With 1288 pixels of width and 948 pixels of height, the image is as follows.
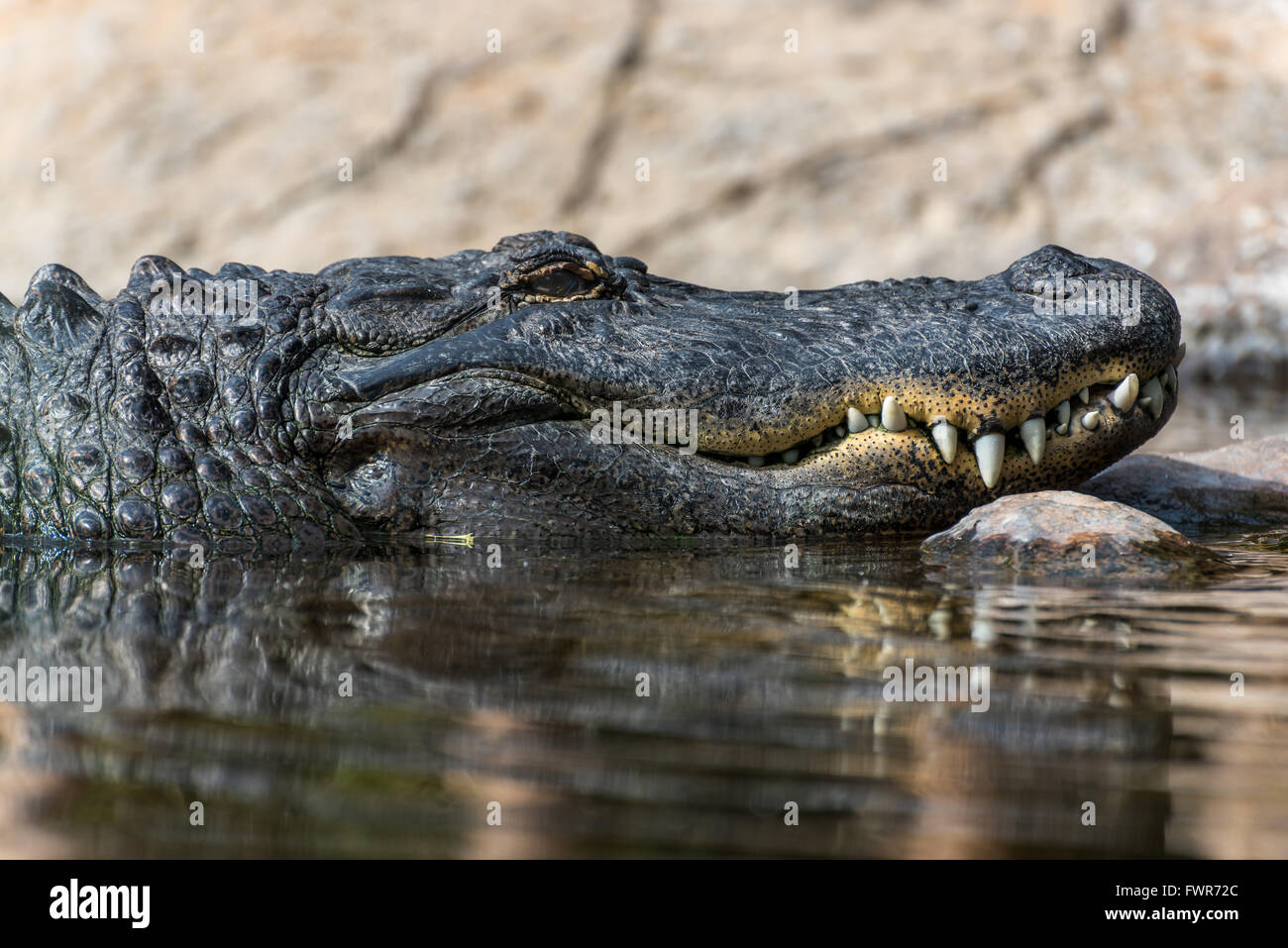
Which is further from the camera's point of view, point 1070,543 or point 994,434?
point 994,434

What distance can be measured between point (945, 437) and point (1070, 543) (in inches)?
20.7

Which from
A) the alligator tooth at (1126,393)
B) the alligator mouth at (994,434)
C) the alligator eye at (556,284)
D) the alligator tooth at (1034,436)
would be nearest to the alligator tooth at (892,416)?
the alligator mouth at (994,434)

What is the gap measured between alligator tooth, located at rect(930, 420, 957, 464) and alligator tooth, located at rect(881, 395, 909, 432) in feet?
0.28

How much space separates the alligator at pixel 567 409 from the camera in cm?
376

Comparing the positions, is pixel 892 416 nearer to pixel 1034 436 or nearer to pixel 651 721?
pixel 1034 436

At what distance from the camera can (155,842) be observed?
147 centimetres

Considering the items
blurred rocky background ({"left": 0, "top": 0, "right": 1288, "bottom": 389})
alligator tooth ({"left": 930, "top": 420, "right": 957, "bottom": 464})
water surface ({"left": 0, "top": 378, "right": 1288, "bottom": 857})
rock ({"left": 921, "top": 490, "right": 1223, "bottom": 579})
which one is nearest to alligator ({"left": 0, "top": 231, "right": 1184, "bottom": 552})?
alligator tooth ({"left": 930, "top": 420, "right": 957, "bottom": 464})

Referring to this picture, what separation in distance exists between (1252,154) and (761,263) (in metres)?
4.07

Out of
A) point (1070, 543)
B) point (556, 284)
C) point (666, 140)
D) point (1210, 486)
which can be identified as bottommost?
point (1070, 543)

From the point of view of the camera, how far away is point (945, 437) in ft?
12.3

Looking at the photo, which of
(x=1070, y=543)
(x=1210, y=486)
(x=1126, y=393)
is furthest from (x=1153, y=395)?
(x=1210, y=486)

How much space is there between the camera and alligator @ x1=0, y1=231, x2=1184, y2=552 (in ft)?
12.3

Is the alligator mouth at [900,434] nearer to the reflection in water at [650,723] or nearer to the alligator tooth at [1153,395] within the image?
the alligator tooth at [1153,395]
